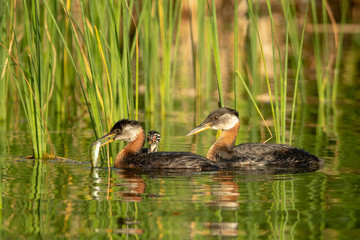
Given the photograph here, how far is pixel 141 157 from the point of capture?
28.4ft

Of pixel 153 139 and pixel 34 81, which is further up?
pixel 34 81

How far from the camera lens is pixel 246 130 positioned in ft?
37.6

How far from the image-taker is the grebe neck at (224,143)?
9109 millimetres

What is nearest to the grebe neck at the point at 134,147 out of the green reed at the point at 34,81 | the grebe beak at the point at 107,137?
the grebe beak at the point at 107,137

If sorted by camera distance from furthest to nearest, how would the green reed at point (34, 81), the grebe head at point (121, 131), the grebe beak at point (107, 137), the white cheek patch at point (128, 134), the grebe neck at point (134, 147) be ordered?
the grebe neck at point (134, 147) < the white cheek patch at point (128, 134) < the grebe head at point (121, 131) < the grebe beak at point (107, 137) < the green reed at point (34, 81)

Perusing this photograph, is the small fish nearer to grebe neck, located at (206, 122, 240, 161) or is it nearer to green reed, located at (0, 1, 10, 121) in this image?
green reed, located at (0, 1, 10, 121)

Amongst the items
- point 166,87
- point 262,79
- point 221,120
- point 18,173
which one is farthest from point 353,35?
point 18,173

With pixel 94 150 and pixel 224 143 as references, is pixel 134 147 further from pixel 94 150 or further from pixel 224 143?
pixel 224 143

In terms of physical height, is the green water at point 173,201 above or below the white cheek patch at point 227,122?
below

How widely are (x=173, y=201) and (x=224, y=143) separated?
9.99ft

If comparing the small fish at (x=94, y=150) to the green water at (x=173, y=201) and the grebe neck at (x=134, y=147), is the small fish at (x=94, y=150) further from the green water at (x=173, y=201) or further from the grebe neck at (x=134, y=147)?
the grebe neck at (x=134, y=147)

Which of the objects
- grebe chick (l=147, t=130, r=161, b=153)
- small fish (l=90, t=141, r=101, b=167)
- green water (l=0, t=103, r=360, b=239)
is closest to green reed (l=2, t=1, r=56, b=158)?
green water (l=0, t=103, r=360, b=239)

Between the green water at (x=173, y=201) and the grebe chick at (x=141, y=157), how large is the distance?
237 mm

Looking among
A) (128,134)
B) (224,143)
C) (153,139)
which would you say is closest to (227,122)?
(224,143)
